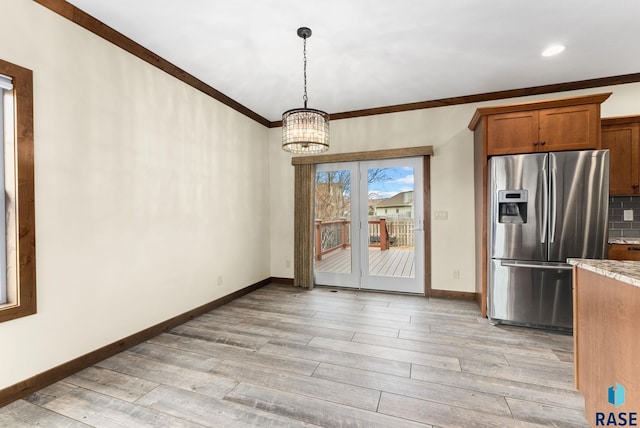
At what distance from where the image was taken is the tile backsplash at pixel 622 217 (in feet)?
11.2

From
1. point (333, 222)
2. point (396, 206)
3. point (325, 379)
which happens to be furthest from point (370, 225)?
point (325, 379)

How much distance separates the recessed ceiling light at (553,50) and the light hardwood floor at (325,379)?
280 cm

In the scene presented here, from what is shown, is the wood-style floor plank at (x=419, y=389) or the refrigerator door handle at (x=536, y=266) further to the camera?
the refrigerator door handle at (x=536, y=266)

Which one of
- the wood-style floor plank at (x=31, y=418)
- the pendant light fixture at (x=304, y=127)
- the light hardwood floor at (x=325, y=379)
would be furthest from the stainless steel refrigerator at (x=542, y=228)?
the wood-style floor plank at (x=31, y=418)

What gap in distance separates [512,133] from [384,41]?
1.75 metres

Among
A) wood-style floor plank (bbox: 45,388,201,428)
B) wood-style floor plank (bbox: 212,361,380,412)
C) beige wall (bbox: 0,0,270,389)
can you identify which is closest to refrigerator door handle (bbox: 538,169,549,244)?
wood-style floor plank (bbox: 212,361,380,412)

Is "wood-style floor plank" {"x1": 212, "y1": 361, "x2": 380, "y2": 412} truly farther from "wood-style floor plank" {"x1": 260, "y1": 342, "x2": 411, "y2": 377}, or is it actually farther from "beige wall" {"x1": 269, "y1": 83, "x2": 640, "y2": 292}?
"beige wall" {"x1": 269, "y1": 83, "x2": 640, "y2": 292}

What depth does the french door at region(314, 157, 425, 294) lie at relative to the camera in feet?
14.3

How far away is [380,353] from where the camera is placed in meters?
2.58

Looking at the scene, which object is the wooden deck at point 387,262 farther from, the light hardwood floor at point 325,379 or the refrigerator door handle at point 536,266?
the refrigerator door handle at point 536,266

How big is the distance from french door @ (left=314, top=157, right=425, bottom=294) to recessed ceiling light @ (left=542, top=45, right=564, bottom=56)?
5.88ft

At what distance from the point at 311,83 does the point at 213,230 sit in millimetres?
2201

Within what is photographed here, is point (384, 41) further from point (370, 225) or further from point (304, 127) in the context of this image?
point (370, 225)

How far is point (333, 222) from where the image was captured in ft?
15.8
